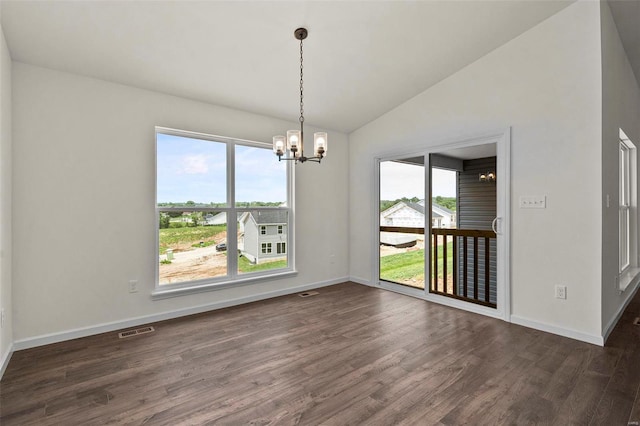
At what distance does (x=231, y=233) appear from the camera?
13.5 feet

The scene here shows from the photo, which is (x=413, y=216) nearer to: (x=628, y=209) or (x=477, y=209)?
(x=477, y=209)

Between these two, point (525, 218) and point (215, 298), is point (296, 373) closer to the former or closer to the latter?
point (215, 298)

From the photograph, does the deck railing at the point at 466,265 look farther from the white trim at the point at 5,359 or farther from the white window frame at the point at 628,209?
the white trim at the point at 5,359

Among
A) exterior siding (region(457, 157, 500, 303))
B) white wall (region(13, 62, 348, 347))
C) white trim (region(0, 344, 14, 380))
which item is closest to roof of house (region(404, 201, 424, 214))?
exterior siding (region(457, 157, 500, 303))

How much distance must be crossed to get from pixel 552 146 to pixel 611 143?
572 millimetres

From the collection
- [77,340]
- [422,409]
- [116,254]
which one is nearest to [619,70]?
[422,409]

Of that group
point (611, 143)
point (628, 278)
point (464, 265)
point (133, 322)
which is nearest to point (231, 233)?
point (133, 322)

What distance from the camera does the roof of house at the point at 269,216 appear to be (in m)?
4.37

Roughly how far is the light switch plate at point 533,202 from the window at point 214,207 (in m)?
2.98

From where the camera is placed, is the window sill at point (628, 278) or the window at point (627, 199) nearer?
the window sill at point (628, 278)

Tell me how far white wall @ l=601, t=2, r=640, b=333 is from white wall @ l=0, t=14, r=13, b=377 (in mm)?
5070

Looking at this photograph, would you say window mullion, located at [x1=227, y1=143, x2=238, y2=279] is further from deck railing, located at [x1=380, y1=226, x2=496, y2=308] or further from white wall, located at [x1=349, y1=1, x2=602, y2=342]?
white wall, located at [x1=349, y1=1, x2=602, y2=342]

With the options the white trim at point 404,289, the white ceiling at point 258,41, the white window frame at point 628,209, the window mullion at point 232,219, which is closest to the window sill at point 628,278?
the white window frame at point 628,209

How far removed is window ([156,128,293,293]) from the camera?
3652mm
